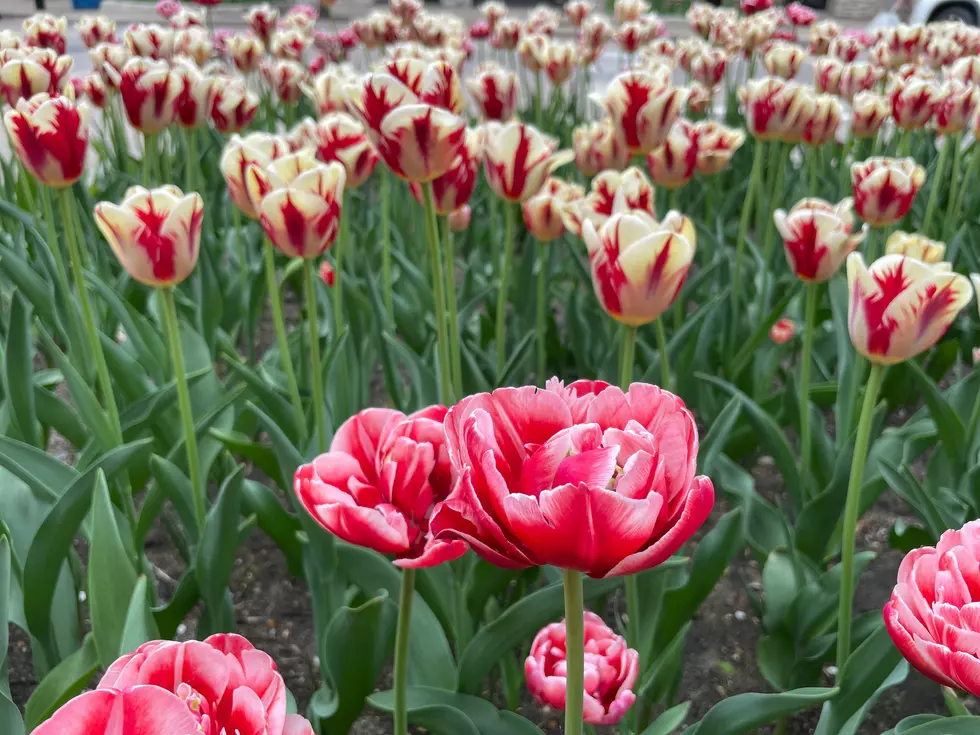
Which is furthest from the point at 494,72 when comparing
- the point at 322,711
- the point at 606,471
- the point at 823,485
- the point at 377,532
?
the point at 606,471

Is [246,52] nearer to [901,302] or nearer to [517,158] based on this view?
[517,158]

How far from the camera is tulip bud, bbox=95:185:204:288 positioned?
121 centimetres

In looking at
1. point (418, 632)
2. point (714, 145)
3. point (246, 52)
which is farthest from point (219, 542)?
point (246, 52)

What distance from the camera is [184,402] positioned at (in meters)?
1.26

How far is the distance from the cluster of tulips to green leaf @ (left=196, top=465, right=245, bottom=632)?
0.40ft

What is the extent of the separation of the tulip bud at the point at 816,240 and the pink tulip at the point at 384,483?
2.96ft

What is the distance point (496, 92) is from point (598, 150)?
0.28 meters

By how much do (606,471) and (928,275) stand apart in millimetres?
627

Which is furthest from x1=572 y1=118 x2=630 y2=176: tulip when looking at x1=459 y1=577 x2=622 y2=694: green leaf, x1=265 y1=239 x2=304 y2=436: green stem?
x1=459 y1=577 x2=622 y2=694: green leaf

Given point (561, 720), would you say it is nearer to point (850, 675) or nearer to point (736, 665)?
point (736, 665)

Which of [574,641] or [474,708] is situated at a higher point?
[574,641]

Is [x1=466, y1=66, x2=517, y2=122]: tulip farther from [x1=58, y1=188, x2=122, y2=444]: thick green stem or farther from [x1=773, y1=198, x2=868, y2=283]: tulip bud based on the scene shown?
[x1=58, y1=188, x2=122, y2=444]: thick green stem

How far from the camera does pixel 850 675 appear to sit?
1.01 m

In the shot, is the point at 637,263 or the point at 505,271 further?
the point at 505,271
